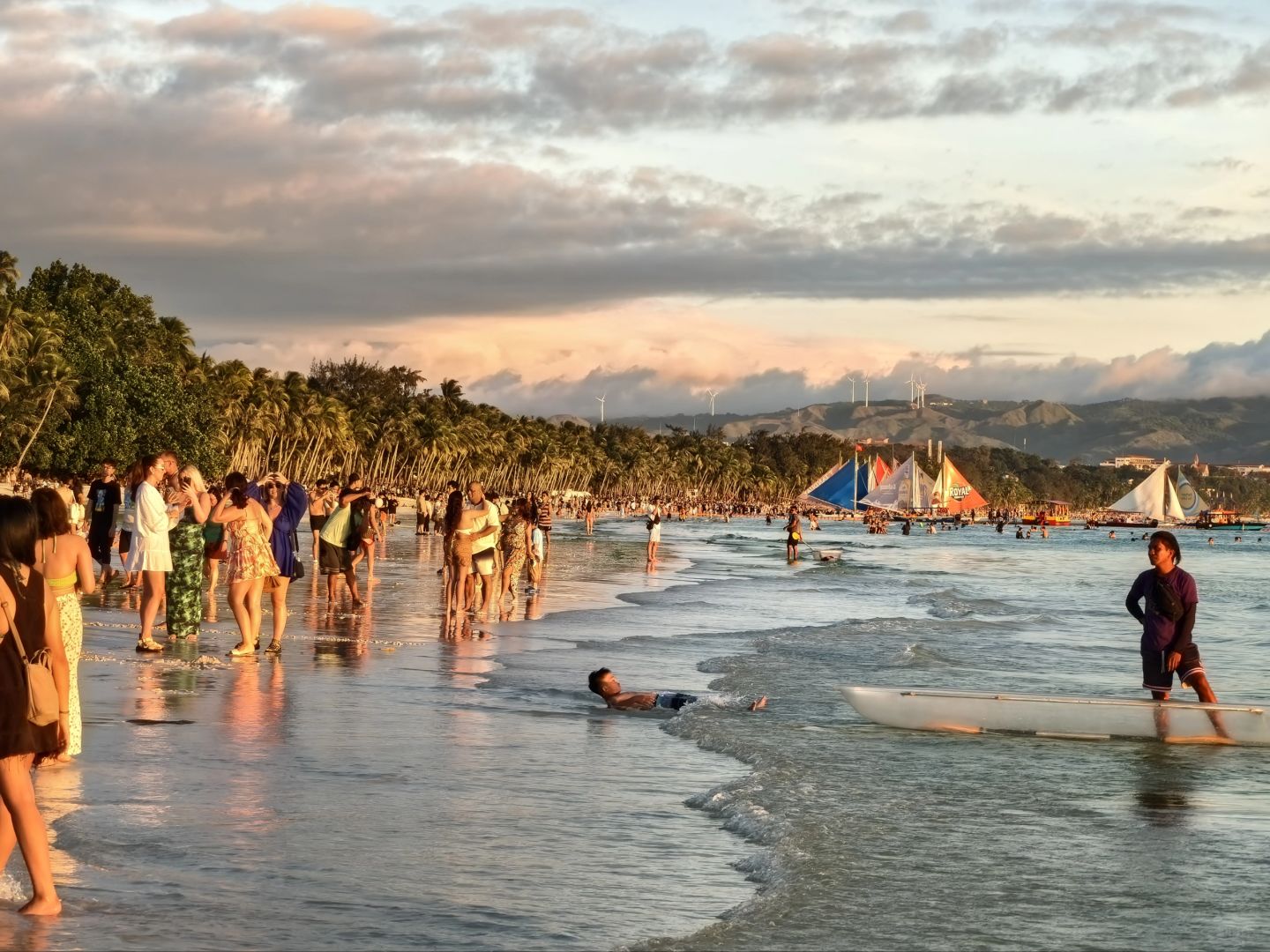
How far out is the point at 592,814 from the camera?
8.98 meters

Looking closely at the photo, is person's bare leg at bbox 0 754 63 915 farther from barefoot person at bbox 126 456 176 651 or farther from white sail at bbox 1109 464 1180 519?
white sail at bbox 1109 464 1180 519

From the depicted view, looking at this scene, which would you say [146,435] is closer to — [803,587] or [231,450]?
[231,450]

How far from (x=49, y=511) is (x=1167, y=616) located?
756 centimetres

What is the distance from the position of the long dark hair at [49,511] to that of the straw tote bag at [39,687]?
231cm

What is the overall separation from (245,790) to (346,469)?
128865 mm

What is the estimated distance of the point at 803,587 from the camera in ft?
128

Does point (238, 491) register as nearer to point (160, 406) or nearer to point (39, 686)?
point (39, 686)

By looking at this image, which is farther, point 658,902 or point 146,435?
point 146,435

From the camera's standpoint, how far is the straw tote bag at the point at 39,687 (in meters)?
5.92

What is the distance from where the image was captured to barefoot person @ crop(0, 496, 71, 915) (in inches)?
232

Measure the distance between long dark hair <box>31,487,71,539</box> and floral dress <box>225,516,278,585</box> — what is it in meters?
6.60

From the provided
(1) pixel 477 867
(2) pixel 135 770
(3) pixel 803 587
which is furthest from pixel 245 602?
(3) pixel 803 587

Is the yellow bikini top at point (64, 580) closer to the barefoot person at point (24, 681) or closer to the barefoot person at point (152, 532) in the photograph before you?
the barefoot person at point (24, 681)

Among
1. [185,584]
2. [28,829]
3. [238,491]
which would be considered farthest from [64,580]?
[185,584]
